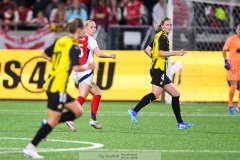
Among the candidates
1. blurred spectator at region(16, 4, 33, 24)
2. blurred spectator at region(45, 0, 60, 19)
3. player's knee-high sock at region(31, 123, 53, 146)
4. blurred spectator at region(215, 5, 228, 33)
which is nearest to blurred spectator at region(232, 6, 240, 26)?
blurred spectator at region(215, 5, 228, 33)

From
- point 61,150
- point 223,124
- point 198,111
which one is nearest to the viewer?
point 61,150

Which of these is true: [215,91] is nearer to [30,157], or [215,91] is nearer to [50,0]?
[50,0]

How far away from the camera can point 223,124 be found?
17625 mm

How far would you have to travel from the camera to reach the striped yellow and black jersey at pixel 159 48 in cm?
1619

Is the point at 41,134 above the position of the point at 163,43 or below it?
below

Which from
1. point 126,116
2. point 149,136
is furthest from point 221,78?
point 149,136

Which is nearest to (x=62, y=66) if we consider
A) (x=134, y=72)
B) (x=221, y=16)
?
(x=134, y=72)

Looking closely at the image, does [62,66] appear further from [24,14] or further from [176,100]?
[24,14]

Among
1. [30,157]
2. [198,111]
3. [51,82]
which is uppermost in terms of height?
[51,82]

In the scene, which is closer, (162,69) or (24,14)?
(162,69)

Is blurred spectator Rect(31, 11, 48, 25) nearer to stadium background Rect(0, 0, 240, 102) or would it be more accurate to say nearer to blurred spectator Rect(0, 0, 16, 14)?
blurred spectator Rect(0, 0, 16, 14)

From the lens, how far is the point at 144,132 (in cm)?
1560

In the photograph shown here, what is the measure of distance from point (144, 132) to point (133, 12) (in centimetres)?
1276

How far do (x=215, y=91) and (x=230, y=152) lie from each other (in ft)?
39.3
